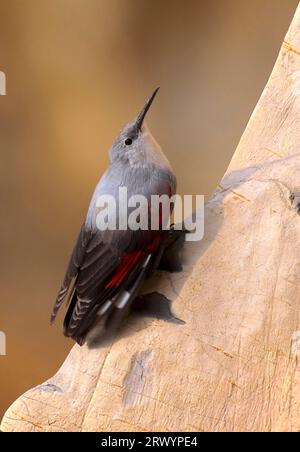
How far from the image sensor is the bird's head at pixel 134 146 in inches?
50.3

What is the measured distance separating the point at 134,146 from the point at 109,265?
9.9 inches

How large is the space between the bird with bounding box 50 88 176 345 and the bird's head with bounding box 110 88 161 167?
0.14 ft

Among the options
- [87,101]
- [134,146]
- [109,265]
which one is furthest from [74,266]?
[87,101]

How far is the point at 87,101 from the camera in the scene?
229 centimetres

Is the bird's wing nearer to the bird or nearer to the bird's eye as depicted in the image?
the bird

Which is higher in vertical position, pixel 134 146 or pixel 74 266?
pixel 134 146

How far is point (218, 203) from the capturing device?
1.19m

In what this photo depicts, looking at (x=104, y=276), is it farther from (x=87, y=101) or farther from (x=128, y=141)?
(x=87, y=101)

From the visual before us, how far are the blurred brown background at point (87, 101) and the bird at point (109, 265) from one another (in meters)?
1.06

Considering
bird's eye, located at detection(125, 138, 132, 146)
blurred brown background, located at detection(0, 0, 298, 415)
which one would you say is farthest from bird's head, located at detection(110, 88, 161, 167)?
blurred brown background, located at detection(0, 0, 298, 415)

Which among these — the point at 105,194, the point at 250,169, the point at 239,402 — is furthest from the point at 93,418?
the point at 250,169

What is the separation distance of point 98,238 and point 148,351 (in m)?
0.19

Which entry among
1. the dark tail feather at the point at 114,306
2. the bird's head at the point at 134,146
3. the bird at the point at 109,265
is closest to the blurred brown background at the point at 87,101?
the bird's head at the point at 134,146

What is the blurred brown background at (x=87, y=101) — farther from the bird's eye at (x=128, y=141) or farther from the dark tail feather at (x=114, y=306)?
the dark tail feather at (x=114, y=306)
